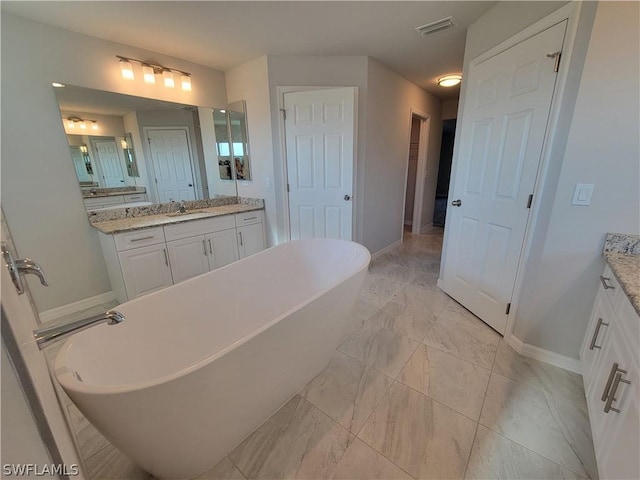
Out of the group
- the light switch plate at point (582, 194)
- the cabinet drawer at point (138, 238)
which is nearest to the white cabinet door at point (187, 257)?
the cabinet drawer at point (138, 238)

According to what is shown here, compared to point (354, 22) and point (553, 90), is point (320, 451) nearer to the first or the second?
point (553, 90)

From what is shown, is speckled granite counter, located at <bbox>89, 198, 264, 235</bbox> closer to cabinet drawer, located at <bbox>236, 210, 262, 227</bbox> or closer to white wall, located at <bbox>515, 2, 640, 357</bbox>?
cabinet drawer, located at <bbox>236, 210, 262, 227</bbox>

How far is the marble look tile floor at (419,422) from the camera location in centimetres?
117

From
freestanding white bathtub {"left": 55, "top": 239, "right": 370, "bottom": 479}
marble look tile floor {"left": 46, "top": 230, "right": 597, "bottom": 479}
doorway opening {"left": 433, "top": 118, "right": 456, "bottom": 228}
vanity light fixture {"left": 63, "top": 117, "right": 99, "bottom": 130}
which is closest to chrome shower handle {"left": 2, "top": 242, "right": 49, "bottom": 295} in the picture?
freestanding white bathtub {"left": 55, "top": 239, "right": 370, "bottom": 479}

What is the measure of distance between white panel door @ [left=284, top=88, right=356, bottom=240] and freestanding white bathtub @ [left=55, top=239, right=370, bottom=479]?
3.71 feet

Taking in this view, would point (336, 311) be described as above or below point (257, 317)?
above

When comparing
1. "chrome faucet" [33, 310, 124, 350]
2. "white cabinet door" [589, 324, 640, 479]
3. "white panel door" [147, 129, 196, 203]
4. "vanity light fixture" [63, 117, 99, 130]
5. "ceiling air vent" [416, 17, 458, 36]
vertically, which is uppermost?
"ceiling air vent" [416, 17, 458, 36]

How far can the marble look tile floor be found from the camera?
117cm

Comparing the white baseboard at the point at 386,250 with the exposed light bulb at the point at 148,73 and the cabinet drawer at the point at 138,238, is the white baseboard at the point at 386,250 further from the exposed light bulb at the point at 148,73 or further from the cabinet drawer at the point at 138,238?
the exposed light bulb at the point at 148,73

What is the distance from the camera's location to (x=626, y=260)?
1312 millimetres

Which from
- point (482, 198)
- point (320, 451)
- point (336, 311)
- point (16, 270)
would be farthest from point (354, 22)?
point (320, 451)

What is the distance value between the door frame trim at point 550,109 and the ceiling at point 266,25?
1.46ft

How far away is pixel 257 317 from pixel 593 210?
6.99 feet

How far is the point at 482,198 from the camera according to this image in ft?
6.91
